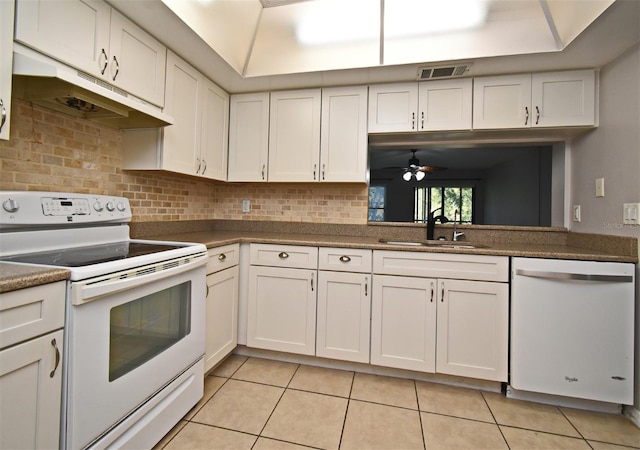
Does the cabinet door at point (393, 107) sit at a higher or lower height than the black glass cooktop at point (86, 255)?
higher

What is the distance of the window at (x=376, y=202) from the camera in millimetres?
2651

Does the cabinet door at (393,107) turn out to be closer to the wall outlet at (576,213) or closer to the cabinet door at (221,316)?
the wall outlet at (576,213)

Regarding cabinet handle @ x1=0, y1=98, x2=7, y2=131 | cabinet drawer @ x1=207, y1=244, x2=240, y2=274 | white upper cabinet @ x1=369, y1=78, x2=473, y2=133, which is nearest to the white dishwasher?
white upper cabinet @ x1=369, y1=78, x2=473, y2=133

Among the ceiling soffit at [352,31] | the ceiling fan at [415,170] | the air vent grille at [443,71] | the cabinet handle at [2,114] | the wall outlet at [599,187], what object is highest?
the ceiling soffit at [352,31]

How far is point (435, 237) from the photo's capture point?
8.16 feet

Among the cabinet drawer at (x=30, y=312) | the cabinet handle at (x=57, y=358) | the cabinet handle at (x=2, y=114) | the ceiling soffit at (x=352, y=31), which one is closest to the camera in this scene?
the cabinet drawer at (x=30, y=312)

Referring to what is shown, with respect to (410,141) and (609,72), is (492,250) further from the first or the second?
(609,72)

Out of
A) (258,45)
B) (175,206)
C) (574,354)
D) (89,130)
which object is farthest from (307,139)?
(574,354)

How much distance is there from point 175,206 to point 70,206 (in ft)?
3.15

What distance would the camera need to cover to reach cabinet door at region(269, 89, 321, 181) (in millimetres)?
2443

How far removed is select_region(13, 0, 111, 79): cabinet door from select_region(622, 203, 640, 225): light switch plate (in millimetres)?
2899

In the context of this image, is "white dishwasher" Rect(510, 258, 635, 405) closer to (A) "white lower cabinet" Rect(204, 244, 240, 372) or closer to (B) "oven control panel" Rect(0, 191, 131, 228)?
(A) "white lower cabinet" Rect(204, 244, 240, 372)

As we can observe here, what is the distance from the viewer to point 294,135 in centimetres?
249

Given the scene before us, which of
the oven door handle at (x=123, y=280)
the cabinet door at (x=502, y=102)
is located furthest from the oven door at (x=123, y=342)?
the cabinet door at (x=502, y=102)
